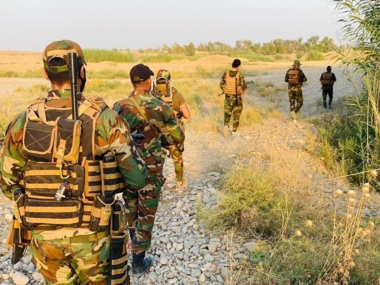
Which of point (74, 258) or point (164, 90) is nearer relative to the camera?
point (74, 258)

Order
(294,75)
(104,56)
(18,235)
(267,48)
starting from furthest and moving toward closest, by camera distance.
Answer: (267,48) < (104,56) < (294,75) < (18,235)

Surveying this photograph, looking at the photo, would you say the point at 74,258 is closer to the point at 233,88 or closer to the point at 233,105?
the point at 233,88

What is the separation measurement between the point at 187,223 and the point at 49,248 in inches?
102

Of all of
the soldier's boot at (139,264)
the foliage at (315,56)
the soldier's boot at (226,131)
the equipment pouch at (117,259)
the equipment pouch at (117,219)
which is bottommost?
the soldier's boot at (139,264)

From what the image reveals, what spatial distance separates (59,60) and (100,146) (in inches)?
19.0

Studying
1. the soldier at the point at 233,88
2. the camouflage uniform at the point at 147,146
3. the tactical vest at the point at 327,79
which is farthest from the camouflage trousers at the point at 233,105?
the camouflage uniform at the point at 147,146

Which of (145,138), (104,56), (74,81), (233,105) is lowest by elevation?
(233,105)

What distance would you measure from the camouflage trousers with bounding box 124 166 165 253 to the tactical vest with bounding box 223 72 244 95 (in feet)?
16.6

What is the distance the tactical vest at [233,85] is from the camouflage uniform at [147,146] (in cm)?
488

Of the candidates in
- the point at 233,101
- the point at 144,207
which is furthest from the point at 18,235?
the point at 233,101

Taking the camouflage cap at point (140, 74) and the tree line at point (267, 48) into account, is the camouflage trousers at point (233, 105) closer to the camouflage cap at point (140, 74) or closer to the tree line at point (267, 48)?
the camouflage cap at point (140, 74)

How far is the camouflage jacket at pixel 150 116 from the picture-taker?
3.24 meters

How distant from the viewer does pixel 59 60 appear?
1970 mm

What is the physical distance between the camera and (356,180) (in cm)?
566
